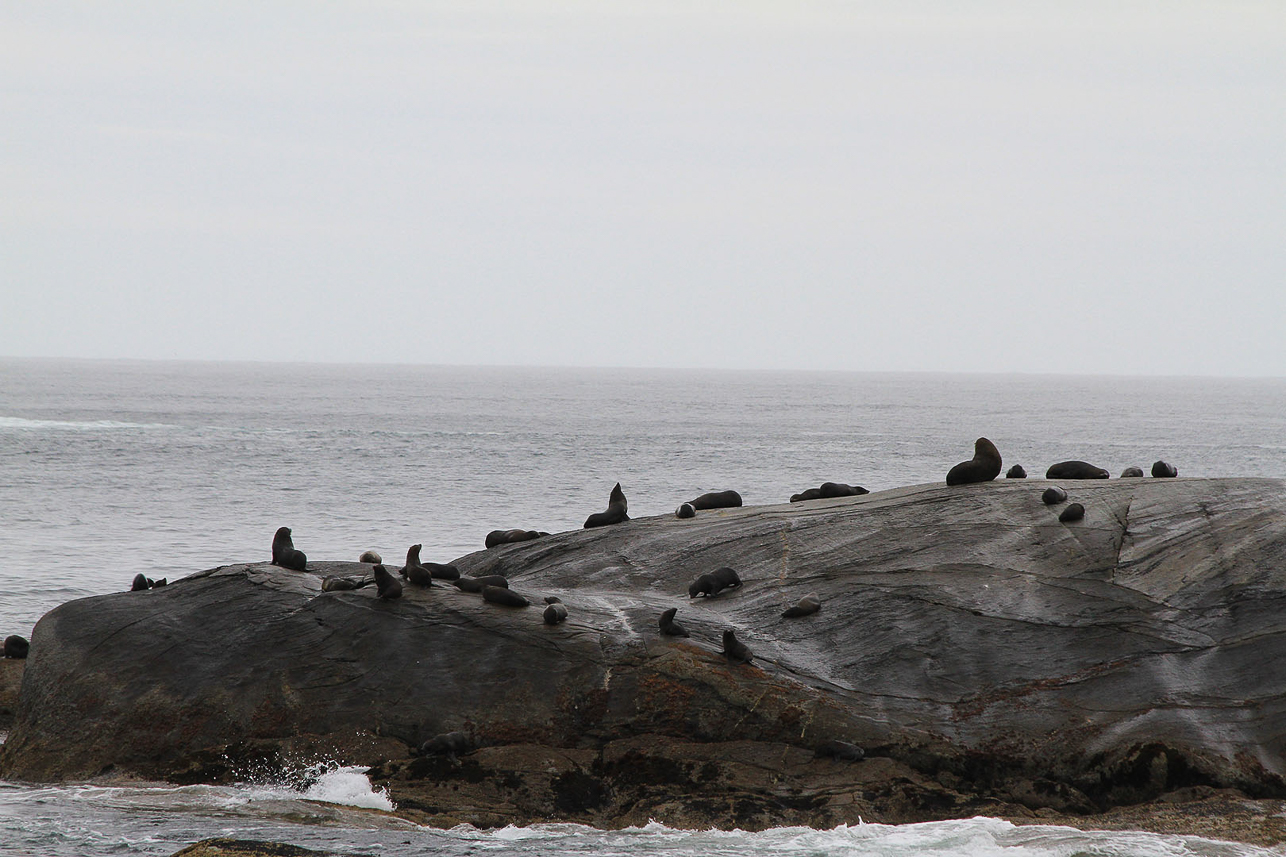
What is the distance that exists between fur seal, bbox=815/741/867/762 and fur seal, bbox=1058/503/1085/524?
4.61m

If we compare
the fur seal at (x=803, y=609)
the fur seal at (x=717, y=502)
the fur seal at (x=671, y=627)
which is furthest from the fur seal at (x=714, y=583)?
the fur seal at (x=717, y=502)

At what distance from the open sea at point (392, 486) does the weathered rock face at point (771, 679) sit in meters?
0.57

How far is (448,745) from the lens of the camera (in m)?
10.8

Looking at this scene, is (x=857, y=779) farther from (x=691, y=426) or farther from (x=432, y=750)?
(x=691, y=426)

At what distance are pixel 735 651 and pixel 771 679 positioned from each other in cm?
46

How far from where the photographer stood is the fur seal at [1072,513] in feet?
43.9

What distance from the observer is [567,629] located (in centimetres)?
1184

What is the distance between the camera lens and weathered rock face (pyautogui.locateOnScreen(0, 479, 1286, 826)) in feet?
34.4

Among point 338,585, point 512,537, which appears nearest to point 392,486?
point 512,537

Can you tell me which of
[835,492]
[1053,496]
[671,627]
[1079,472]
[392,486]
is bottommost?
[392,486]

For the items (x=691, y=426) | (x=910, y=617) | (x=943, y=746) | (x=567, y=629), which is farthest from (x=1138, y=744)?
(x=691, y=426)

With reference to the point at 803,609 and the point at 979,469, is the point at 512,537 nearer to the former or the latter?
the point at 803,609

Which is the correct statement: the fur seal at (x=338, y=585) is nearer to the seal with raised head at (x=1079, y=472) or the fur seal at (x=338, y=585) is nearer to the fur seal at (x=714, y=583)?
the fur seal at (x=714, y=583)

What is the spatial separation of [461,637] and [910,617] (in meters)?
4.92
